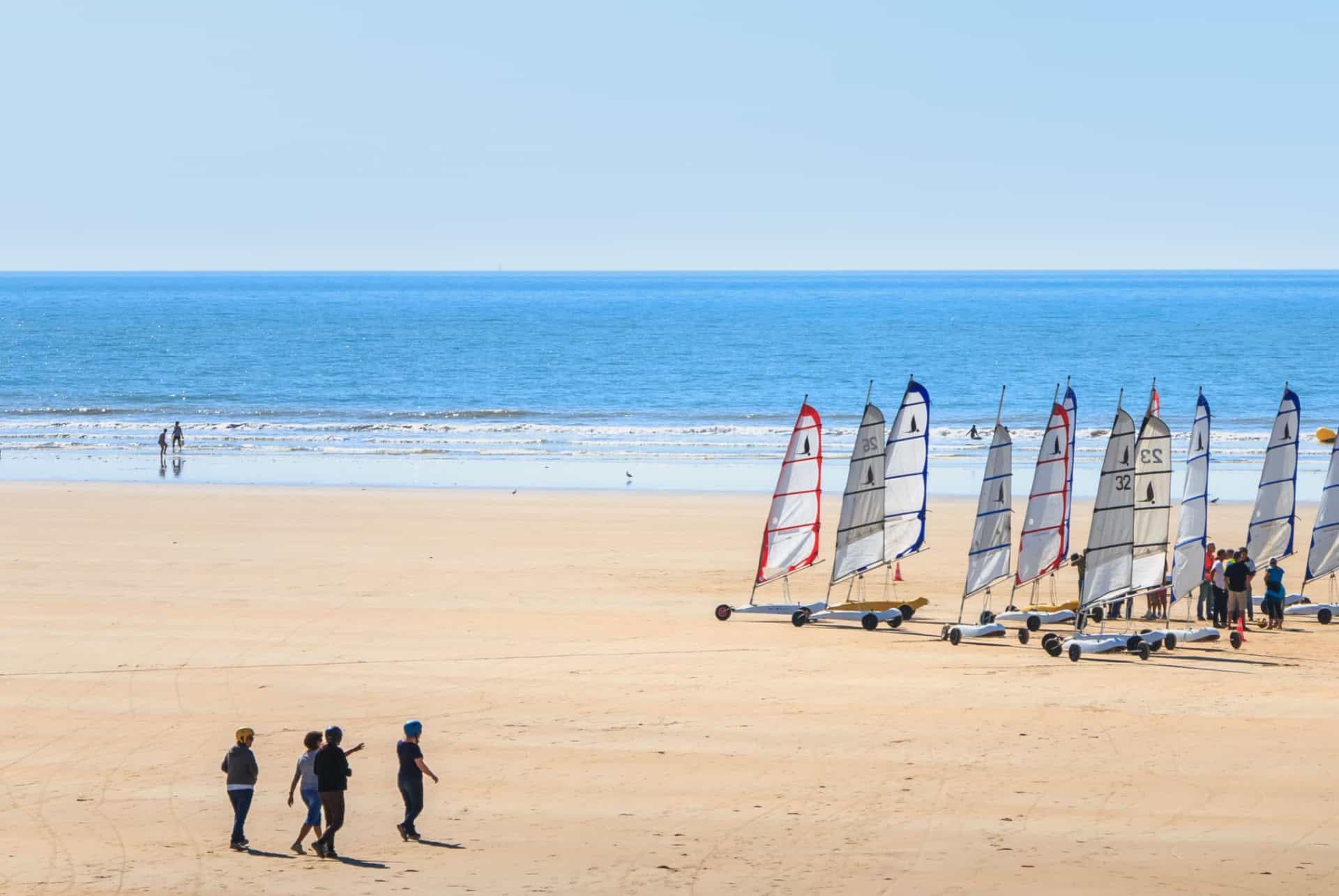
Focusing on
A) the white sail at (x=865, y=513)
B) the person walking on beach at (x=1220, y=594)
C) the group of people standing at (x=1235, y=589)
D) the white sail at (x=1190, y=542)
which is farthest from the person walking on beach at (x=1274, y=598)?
the white sail at (x=865, y=513)

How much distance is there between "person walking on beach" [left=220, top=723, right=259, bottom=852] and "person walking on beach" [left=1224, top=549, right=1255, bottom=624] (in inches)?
671

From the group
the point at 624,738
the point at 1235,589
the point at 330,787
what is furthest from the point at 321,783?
the point at 1235,589

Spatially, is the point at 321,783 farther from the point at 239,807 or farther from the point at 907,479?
the point at 907,479

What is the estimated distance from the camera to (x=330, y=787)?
1395 centimetres

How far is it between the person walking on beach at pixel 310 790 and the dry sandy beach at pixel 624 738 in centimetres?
24

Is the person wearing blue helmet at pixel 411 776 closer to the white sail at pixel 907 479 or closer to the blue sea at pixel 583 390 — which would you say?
the white sail at pixel 907 479

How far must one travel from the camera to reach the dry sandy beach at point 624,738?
1364 cm

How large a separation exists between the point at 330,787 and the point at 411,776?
2.55 feet

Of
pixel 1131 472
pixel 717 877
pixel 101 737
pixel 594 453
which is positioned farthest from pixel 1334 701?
pixel 594 453

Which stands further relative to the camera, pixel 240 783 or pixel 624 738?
pixel 624 738

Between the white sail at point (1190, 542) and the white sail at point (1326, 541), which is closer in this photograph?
the white sail at point (1190, 542)

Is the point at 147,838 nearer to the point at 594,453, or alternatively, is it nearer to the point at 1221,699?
the point at 1221,699

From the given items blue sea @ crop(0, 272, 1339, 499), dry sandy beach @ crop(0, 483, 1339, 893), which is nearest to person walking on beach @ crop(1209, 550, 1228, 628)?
dry sandy beach @ crop(0, 483, 1339, 893)

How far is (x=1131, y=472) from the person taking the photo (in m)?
23.5
